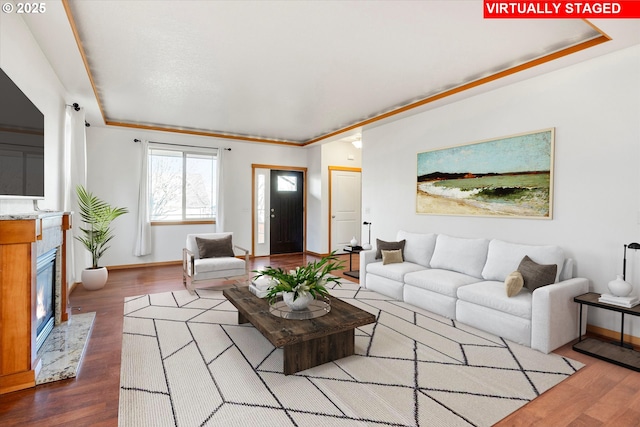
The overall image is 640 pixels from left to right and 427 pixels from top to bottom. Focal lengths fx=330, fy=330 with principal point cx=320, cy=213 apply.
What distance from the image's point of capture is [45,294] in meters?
2.96

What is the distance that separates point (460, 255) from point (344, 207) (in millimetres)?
4153

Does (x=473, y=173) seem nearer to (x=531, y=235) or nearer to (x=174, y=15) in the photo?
(x=531, y=235)

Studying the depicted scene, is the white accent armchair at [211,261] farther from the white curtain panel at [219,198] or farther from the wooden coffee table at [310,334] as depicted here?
the wooden coffee table at [310,334]

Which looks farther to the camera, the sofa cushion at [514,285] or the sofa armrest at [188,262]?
the sofa armrest at [188,262]

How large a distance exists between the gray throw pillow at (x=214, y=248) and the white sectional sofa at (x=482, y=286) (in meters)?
2.07

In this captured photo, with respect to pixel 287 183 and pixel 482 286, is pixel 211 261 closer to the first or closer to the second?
pixel 482 286

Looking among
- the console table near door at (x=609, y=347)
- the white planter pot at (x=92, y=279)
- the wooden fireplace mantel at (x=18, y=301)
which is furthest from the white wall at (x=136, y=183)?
the console table near door at (x=609, y=347)

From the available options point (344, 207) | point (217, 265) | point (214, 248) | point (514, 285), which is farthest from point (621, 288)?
point (344, 207)

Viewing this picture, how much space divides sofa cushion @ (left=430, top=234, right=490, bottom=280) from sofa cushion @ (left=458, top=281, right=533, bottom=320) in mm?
353

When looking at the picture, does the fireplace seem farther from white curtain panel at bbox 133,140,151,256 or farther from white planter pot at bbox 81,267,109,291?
white curtain panel at bbox 133,140,151,256

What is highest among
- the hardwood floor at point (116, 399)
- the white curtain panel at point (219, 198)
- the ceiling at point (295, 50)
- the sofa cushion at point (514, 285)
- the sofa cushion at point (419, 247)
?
the ceiling at point (295, 50)

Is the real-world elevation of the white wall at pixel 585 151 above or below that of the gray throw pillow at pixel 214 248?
above

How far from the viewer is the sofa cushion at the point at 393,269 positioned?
4.18 metres

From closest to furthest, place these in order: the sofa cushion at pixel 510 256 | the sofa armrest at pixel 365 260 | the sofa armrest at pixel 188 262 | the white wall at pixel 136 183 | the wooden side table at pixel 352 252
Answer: the sofa cushion at pixel 510 256, the sofa armrest at pixel 188 262, the sofa armrest at pixel 365 260, the wooden side table at pixel 352 252, the white wall at pixel 136 183
